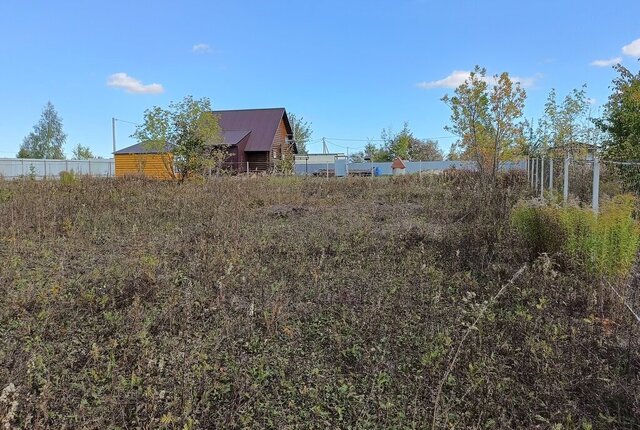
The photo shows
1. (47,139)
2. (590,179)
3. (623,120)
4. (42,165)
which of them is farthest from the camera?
(47,139)

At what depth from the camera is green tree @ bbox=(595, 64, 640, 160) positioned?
6.97 metres

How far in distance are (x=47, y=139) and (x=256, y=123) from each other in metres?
37.6

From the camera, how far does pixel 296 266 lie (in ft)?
13.1

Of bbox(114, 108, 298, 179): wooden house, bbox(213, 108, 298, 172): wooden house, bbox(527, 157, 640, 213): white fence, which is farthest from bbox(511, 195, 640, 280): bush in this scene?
bbox(213, 108, 298, 172): wooden house

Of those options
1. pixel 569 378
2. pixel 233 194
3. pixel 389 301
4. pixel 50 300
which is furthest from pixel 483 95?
pixel 50 300

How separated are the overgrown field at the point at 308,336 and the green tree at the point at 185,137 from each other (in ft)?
22.8

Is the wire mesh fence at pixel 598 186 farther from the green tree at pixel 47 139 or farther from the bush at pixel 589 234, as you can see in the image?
the green tree at pixel 47 139

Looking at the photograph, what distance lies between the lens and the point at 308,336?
269 centimetres

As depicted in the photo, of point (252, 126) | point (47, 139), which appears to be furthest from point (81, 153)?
point (252, 126)

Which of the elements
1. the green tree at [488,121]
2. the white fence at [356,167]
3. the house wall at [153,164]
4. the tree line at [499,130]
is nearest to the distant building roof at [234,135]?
the white fence at [356,167]

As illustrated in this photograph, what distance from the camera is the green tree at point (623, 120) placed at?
697cm

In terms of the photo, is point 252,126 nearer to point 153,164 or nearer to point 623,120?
point 153,164

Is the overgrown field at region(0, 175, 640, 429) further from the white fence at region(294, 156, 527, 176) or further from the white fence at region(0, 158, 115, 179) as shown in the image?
the white fence at region(0, 158, 115, 179)

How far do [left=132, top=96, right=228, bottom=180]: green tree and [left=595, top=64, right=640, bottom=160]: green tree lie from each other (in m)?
9.35
